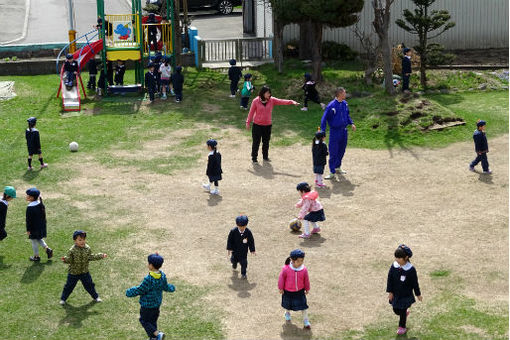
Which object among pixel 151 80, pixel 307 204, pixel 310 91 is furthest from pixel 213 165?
pixel 151 80

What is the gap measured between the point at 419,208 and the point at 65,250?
753 cm

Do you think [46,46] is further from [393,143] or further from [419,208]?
[419,208]

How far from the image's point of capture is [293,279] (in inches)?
467

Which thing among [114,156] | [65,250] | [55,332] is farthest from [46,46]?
[55,332]

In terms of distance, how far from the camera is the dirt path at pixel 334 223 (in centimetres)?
1289

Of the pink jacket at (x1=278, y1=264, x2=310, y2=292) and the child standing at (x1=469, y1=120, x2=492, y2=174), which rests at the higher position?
the child standing at (x1=469, y1=120, x2=492, y2=174)

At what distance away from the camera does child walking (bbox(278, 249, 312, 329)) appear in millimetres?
11852

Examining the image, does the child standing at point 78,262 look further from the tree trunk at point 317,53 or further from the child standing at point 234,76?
the tree trunk at point 317,53

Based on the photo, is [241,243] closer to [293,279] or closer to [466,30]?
[293,279]

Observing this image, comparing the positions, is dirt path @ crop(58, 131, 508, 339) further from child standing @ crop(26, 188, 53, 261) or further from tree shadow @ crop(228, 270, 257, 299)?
child standing @ crop(26, 188, 53, 261)

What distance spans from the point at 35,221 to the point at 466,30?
898 inches

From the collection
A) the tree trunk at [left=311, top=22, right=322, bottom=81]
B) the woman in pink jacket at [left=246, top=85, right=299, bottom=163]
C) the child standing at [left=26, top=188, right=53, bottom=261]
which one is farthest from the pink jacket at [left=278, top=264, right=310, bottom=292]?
the tree trunk at [left=311, top=22, right=322, bottom=81]

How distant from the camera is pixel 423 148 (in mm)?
21078

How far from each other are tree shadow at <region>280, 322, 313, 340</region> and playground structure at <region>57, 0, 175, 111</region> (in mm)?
15264
